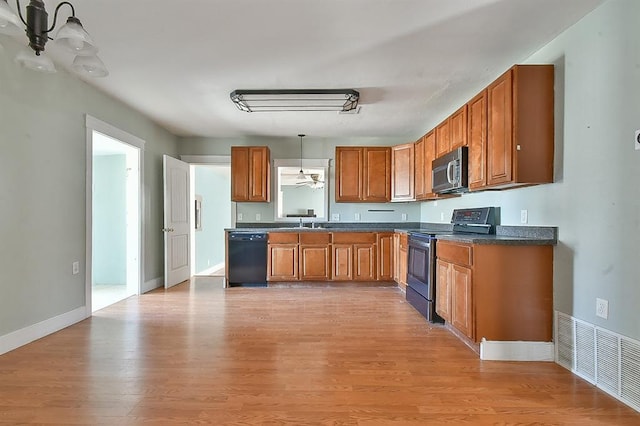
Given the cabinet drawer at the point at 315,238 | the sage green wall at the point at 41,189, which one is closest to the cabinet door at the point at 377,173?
the cabinet drawer at the point at 315,238

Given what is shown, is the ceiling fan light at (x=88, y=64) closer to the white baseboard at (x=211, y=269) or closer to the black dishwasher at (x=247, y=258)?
the black dishwasher at (x=247, y=258)

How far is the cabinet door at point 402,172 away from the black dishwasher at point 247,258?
2.14 meters

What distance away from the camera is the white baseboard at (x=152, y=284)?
473cm

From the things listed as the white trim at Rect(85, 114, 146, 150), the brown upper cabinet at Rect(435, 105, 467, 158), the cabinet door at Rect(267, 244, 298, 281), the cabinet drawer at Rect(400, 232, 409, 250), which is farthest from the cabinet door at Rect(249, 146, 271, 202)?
the brown upper cabinet at Rect(435, 105, 467, 158)

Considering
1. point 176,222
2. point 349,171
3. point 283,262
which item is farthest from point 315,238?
point 176,222

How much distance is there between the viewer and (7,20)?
1.40 meters

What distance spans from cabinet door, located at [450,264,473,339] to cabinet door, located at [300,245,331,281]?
2.41 meters

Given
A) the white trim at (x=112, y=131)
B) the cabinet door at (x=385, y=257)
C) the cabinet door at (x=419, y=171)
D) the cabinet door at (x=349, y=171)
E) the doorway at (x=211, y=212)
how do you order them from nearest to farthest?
the white trim at (x=112, y=131) < the cabinet door at (x=419, y=171) < the cabinet door at (x=385, y=257) < the cabinet door at (x=349, y=171) < the doorway at (x=211, y=212)

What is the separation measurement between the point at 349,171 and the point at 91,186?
3501 millimetres

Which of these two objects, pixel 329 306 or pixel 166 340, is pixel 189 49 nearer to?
pixel 166 340

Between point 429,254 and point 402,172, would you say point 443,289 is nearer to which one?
point 429,254

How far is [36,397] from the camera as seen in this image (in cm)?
198

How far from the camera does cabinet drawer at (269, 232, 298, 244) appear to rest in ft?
17.1

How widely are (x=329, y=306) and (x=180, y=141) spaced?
12.7 ft
